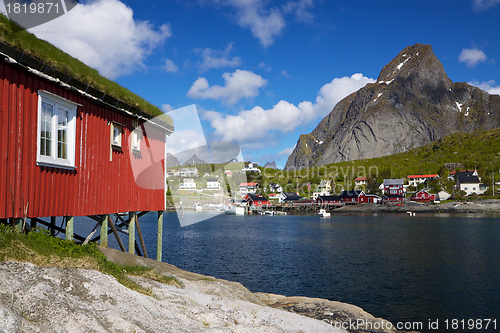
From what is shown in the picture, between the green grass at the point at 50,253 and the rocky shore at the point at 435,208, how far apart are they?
119774 mm

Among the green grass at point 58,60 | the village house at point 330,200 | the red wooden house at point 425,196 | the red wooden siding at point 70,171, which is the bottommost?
the village house at point 330,200

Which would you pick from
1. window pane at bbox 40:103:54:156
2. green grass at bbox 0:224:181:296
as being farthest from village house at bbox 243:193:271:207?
window pane at bbox 40:103:54:156

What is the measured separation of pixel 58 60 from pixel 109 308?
26.2 feet

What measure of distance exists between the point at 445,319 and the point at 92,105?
61.5 feet

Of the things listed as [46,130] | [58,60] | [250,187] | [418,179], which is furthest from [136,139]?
[418,179]

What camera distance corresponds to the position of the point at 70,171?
37.0 ft

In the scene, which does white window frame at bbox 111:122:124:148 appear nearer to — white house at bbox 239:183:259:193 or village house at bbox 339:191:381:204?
village house at bbox 339:191:381:204

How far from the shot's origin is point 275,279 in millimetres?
24750

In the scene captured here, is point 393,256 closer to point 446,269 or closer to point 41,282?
point 446,269

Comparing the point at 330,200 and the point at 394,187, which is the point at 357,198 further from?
the point at 394,187

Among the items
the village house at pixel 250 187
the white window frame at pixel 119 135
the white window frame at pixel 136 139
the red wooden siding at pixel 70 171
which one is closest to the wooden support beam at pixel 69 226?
the red wooden siding at pixel 70 171

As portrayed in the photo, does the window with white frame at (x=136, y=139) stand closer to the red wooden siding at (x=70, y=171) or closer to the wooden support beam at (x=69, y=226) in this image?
the red wooden siding at (x=70, y=171)

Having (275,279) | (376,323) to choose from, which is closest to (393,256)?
(275,279)

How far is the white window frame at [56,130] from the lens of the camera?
998 centimetres
